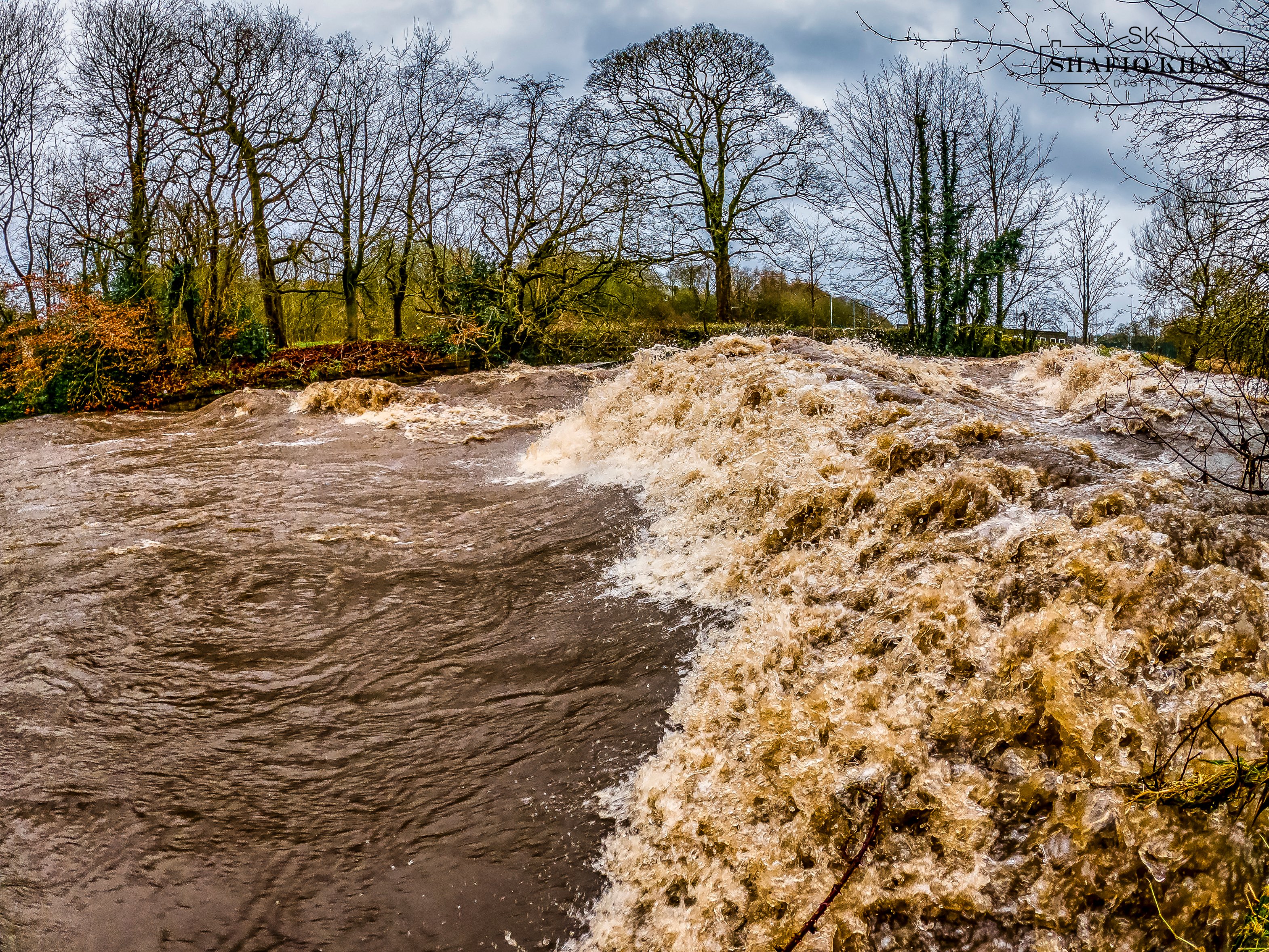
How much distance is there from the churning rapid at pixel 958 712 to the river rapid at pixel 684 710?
11 mm

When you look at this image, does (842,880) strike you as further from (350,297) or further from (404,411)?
(350,297)

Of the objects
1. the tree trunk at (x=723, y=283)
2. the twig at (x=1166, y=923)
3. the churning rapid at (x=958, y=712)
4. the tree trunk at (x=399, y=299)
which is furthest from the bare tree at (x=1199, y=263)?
the tree trunk at (x=399, y=299)

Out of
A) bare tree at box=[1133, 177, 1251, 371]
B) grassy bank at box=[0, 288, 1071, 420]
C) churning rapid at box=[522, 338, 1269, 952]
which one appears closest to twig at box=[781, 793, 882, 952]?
churning rapid at box=[522, 338, 1269, 952]

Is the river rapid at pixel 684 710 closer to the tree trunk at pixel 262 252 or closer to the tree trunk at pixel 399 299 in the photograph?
the tree trunk at pixel 262 252

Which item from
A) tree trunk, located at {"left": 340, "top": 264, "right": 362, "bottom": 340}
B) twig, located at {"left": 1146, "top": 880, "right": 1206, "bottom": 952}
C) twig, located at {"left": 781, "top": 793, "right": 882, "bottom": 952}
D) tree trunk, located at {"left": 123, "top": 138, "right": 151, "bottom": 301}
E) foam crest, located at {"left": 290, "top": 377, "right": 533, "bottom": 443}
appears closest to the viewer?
twig, located at {"left": 1146, "top": 880, "right": 1206, "bottom": 952}

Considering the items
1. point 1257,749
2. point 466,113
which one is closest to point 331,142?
point 466,113

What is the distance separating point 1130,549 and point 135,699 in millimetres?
4457

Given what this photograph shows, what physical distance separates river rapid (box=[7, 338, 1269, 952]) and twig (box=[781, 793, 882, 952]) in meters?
0.04

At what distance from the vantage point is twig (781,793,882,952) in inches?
74.3

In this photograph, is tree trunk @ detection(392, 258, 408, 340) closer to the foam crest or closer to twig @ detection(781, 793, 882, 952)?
the foam crest

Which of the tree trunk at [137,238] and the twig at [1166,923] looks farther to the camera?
the tree trunk at [137,238]

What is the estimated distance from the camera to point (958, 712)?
7.55 feet

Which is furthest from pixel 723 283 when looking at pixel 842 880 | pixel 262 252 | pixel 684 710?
pixel 842 880

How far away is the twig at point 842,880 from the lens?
6.19 feet
